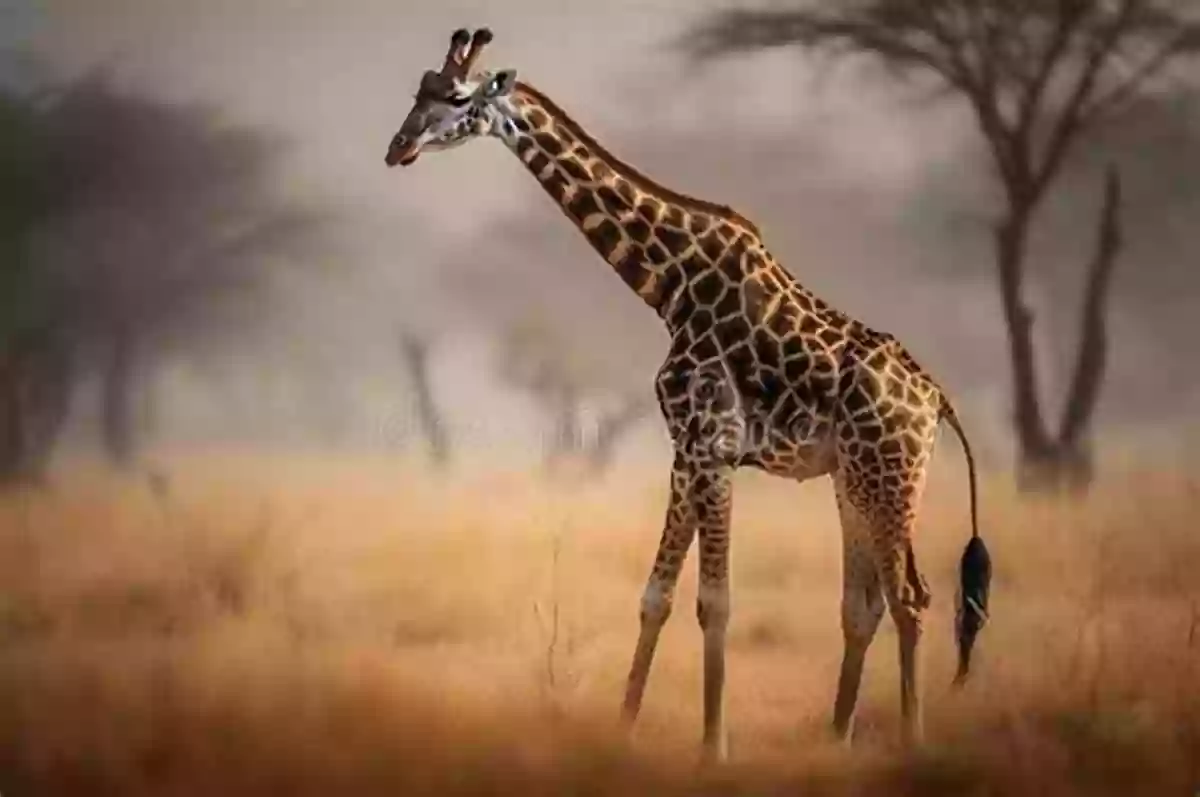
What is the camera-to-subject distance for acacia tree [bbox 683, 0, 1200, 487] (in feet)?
5.53

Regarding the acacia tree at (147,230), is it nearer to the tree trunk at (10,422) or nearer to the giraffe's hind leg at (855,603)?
the tree trunk at (10,422)

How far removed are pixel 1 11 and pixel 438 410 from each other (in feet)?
2.63

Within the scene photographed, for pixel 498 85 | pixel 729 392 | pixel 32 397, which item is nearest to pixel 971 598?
pixel 729 392

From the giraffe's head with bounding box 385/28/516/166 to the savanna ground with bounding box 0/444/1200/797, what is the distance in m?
0.42

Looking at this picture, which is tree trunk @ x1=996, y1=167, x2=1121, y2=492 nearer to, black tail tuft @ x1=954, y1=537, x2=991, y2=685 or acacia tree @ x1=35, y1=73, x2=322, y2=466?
black tail tuft @ x1=954, y1=537, x2=991, y2=685

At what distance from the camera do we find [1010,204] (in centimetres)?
169

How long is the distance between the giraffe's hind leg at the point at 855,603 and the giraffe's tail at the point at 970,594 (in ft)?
0.37

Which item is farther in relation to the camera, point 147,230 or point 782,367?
point 147,230

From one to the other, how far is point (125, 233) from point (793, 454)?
3.03 ft

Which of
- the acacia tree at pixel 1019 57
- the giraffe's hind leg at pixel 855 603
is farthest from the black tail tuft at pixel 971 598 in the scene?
the acacia tree at pixel 1019 57

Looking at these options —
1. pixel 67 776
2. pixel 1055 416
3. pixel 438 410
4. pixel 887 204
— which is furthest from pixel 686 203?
pixel 67 776

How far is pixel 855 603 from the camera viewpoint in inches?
61.7

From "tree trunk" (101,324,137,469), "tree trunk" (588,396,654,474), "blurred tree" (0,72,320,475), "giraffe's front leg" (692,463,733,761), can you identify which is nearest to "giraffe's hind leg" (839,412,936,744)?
"giraffe's front leg" (692,463,733,761)

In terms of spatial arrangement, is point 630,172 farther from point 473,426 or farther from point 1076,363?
point 1076,363
